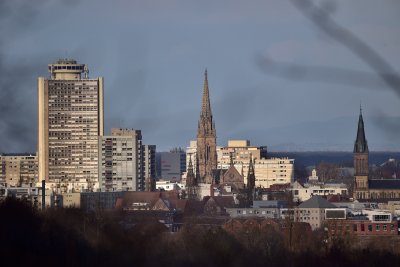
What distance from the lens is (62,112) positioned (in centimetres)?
16412

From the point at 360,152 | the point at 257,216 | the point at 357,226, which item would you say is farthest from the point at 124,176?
the point at 357,226

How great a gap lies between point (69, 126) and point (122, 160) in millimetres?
9690

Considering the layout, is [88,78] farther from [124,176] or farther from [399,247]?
[399,247]

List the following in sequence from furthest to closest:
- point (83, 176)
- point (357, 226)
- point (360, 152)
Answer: point (83, 176) → point (360, 152) → point (357, 226)

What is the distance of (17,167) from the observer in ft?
554

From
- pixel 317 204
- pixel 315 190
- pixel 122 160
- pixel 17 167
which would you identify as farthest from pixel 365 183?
pixel 17 167

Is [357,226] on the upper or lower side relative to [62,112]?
lower

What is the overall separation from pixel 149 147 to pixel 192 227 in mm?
68177

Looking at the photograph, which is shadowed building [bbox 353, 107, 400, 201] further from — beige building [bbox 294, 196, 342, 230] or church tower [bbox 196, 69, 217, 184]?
beige building [bbox 294, 196, 342, 230]

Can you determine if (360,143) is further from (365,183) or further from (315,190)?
(315,190)

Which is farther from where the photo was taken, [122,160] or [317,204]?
[122,160]

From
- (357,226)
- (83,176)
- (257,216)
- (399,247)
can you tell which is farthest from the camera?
(83,176)

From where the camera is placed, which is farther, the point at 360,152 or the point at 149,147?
the point at 149,147

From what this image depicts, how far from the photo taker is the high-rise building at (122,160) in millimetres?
155625
